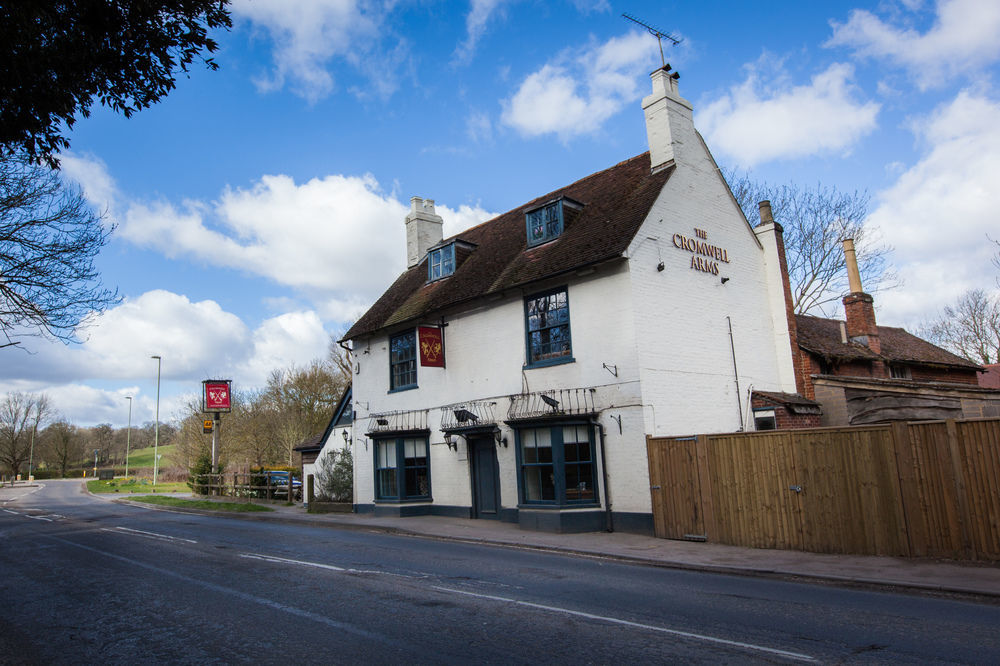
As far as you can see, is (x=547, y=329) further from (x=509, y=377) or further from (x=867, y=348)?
(x=867, y=348)

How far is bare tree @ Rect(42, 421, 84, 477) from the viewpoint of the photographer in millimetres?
76250

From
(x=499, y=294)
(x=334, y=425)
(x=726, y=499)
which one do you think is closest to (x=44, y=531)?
(x=334, y=425)

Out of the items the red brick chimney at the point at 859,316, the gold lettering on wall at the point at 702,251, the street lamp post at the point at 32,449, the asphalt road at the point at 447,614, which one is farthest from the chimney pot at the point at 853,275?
the street lamp post at the point at 32,449

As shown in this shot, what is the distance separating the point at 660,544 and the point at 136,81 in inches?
461

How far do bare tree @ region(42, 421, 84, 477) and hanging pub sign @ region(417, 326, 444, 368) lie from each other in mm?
76282

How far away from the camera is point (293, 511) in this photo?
2283 cm

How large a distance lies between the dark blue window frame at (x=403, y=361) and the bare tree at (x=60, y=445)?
2883 inches

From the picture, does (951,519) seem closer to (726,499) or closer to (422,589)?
(726,499)

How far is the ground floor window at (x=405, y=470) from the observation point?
66.0ft

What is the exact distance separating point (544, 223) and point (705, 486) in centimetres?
884

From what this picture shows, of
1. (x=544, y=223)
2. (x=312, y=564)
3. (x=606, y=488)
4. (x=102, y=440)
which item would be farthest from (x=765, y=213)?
(x=102, y=440)

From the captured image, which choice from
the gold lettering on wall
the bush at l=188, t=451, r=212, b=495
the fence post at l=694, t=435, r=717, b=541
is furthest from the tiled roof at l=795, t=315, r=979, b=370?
the bush at l=188, t=451, r=212, b=495

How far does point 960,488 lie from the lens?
9891 mm

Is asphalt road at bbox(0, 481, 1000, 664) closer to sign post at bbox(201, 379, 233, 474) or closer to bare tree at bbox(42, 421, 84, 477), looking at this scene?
sign post at bbox(201, 379, 233, 474)
